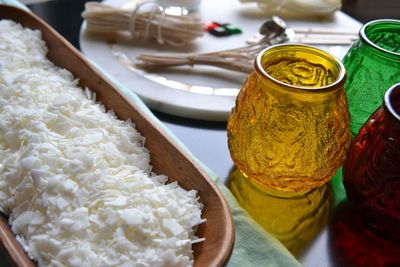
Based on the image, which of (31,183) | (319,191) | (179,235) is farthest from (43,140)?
(319,191)

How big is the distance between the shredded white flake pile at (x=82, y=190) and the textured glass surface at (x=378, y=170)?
16 centimetres

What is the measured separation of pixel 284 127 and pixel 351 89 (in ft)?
0.44

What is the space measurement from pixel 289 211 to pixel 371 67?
177 mm

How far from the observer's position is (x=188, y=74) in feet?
2.48

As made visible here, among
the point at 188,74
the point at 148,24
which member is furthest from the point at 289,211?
the point at 148,24

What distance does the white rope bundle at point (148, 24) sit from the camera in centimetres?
82

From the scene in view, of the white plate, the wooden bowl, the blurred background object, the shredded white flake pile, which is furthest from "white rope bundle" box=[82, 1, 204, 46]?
the blurred background object

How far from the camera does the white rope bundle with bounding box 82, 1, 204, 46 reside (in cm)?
82

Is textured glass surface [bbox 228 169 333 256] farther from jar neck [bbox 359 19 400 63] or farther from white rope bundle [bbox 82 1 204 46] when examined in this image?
white rope bundle [bbox 82 1 204 46]

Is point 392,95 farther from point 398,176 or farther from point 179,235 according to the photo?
point 179,235

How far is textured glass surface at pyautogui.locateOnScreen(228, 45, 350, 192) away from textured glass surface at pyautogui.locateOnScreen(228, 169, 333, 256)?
0.03m

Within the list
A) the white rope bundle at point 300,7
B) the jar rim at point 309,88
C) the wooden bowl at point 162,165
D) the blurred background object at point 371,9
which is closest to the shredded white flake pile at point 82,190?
the wooden bowl at point 162,165

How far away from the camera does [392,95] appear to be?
1.51 feet

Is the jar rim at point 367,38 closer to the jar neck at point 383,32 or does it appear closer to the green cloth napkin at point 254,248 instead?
the jar neck at point 383,32
